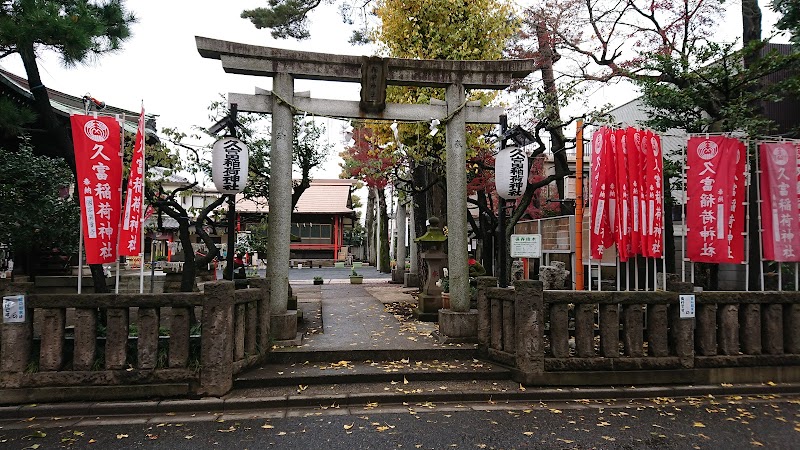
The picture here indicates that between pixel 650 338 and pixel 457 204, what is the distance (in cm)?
391

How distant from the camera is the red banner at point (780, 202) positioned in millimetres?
7113

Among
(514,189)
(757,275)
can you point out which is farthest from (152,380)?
(757,275)

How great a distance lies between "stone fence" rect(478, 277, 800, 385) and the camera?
A: 6.44 m

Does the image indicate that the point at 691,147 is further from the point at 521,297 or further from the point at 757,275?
the point at 521,297

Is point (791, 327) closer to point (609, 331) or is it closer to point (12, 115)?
point (609, 331)

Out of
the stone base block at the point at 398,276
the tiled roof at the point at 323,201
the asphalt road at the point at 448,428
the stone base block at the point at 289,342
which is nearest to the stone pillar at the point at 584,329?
the asphalt road at the point at 448,428

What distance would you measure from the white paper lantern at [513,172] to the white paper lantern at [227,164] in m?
4.57

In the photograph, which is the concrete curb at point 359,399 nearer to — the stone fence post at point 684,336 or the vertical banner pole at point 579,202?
the stone fence post at point 684,336

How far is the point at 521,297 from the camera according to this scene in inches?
254

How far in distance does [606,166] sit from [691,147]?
61.7 inches

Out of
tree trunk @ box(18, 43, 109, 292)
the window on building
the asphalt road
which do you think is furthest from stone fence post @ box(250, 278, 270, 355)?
the window on building

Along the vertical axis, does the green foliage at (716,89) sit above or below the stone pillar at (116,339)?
above

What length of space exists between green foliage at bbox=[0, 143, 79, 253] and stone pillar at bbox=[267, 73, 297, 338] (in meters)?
4.47

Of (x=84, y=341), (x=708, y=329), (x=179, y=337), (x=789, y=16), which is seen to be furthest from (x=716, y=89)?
(x=84, y=341)
